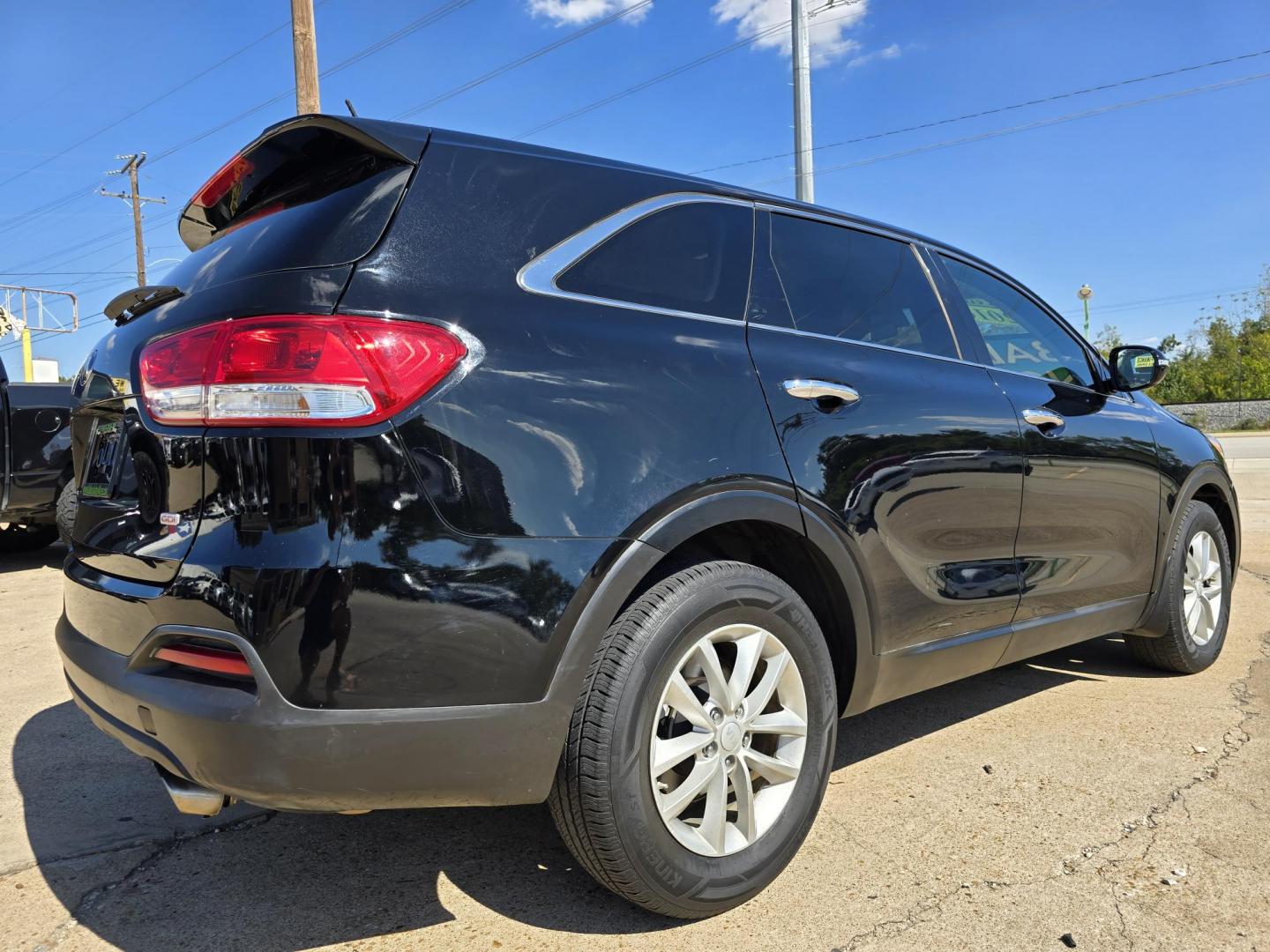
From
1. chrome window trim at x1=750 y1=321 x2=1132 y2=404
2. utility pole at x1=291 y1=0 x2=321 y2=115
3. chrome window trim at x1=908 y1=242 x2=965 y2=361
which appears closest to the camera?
chrome window trim at x1=750 y1=321 x2=1132 y2=404

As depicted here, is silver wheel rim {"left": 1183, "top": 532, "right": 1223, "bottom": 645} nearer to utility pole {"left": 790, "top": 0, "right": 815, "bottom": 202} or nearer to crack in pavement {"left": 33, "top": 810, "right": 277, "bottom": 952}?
crack in pavement {"left": 33, "top": 810, "right": 277, "bottom": 952}

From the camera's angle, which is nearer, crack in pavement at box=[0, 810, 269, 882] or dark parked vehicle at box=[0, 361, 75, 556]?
crack in pavement at box=[0, 810, 269, 882]

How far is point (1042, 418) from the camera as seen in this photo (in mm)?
3252

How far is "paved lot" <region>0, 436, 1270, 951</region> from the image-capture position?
2.17 metres

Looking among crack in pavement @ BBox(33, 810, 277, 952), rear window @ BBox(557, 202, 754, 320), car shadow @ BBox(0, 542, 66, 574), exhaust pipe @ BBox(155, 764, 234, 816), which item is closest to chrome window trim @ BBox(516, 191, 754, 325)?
rear window @ BBox(557, 202, 754, 320)

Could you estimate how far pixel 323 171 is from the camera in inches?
86.5

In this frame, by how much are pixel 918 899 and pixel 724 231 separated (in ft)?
5.80

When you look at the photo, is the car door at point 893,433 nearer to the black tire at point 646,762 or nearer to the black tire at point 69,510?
the black tire at point 646,762

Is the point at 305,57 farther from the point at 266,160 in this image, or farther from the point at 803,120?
the point at 266,160

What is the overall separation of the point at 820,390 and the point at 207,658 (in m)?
1.57

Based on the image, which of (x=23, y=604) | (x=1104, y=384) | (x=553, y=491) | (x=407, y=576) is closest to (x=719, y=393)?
(x=553, y=491)

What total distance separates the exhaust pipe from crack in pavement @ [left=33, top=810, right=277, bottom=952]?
552 millimetres

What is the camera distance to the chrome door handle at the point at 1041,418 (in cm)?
320

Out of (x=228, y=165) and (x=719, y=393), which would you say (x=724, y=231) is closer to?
(x=719, y=393)
